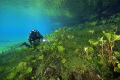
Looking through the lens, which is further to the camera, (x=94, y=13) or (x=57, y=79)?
(x=94, y=13)

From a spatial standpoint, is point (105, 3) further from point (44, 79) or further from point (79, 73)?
point (44, 79)

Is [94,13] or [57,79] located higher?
[94,13]

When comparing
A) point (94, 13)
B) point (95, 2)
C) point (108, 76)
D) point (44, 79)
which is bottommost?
point (44, 79)

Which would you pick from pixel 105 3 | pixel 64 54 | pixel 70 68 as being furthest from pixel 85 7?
pixel 70 68

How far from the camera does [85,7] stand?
43.0 ft

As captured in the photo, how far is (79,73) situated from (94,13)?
41.3 feet

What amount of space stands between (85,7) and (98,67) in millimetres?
12532

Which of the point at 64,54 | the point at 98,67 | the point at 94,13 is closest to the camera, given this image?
the point at 98,67

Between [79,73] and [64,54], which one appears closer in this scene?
[79,73]

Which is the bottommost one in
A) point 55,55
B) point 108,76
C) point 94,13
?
point 108,76

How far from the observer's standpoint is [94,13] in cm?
1290

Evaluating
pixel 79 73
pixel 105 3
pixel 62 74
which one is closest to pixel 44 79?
pixel 62 74

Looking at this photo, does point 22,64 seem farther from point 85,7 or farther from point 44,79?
point 85,7

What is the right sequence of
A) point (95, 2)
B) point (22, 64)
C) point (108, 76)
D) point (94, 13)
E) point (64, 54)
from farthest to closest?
point (94, 13) → point (95, 2) → point (64, 54) → point (22, 64) → point (108, 76)
